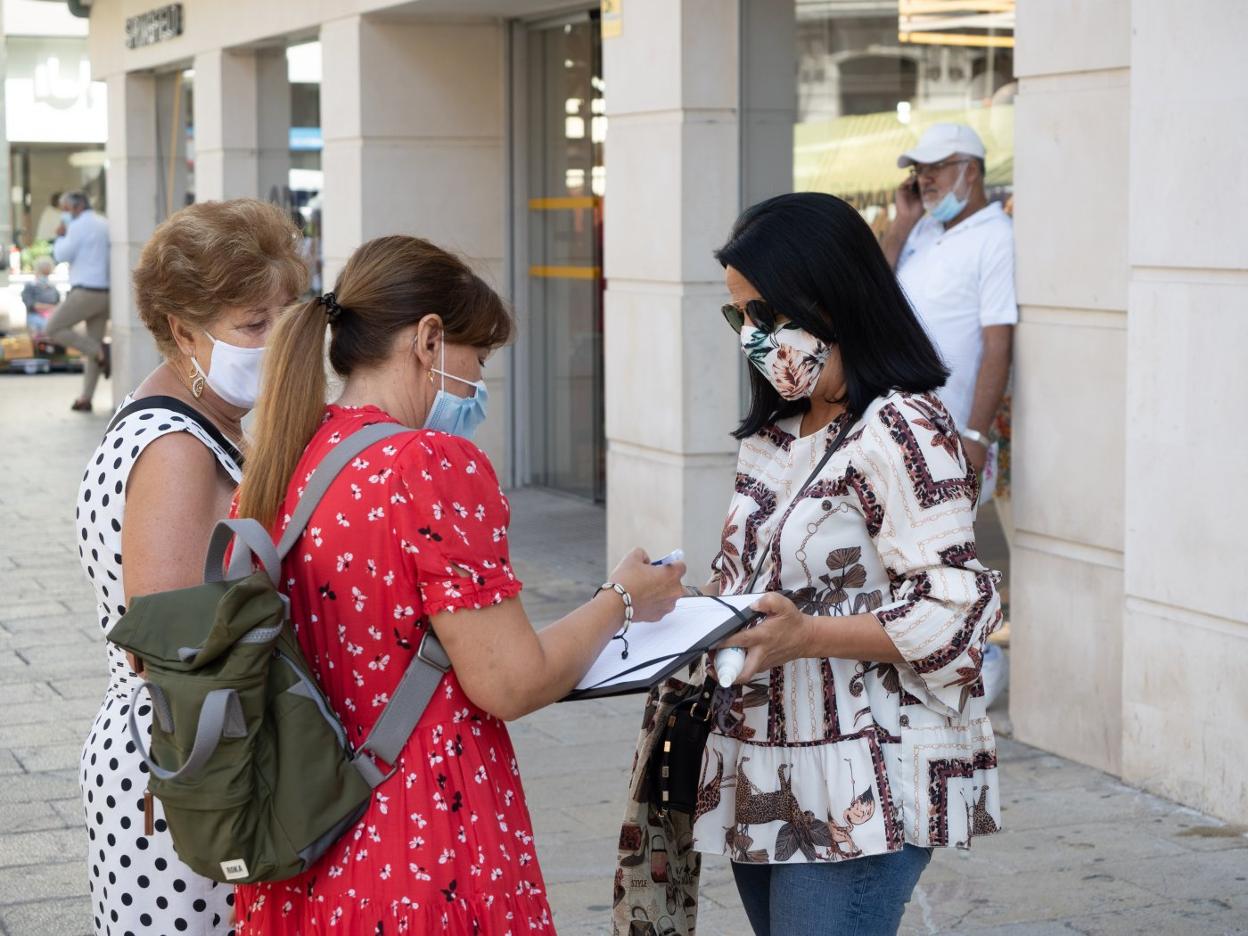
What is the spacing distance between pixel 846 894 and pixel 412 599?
84 cm

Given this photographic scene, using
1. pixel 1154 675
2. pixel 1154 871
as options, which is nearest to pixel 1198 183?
pixel 1154 675

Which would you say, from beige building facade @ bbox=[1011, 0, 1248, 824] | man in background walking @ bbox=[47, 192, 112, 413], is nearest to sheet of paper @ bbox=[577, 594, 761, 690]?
beige building facade @ bbox=[1011, 0, 1248, 824]

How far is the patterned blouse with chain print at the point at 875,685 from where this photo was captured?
2.65 metres

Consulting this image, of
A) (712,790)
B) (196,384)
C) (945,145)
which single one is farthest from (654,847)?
(945,145)

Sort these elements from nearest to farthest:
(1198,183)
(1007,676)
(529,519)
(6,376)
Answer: (1198,183) → (1007,676) → (529,519) → (6,376)

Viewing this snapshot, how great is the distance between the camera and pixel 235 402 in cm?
312

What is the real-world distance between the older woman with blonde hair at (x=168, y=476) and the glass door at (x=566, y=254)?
869 cm

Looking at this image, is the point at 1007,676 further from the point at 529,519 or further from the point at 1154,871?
the point at 529,519

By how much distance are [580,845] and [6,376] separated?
20.5m

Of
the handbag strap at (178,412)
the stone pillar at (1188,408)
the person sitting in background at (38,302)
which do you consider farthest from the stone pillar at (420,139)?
the person sitting in background at (38,302)

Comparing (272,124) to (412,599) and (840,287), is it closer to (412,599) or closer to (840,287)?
(840,287)

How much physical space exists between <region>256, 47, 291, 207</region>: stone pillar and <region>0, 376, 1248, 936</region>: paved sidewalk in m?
7.89

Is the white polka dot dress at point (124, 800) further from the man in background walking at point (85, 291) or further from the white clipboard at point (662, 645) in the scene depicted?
the man in background walking at point (85, 291)

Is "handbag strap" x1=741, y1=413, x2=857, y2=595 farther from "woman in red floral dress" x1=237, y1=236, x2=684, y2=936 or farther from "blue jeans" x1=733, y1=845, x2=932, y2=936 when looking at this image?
"blue jeans" x1=733, y1=845, x2=932, y2=936
